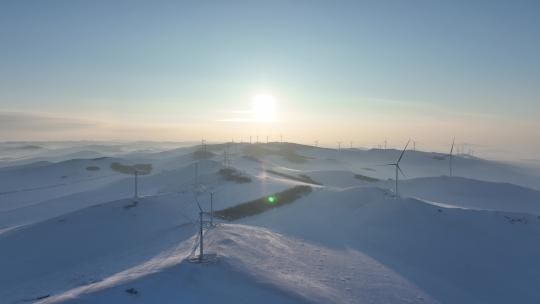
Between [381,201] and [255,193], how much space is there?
20103 millimetres

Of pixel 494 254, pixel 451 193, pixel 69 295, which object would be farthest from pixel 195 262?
pixel 451 193

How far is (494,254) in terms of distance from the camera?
144 feet

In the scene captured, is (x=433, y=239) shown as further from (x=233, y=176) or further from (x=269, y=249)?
(x=233, y=176)

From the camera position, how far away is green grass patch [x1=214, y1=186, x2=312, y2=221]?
55656 millimetres

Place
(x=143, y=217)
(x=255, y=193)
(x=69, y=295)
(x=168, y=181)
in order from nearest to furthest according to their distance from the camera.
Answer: (x=69, y=295), (x=143, y=217), (x=255, y=193), (x=168, y=181)

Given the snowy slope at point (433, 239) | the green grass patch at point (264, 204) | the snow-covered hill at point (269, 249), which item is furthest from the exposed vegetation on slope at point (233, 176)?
the snowy slope at point (433, 239)

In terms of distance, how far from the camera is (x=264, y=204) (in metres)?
59.9

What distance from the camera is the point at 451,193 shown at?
90188 millimetres

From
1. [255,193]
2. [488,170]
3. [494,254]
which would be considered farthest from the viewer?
[488,170]

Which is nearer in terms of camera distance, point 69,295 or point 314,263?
point 69,295

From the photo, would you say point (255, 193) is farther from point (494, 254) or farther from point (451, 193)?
point (451, 193)

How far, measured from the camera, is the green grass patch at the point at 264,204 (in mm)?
55656

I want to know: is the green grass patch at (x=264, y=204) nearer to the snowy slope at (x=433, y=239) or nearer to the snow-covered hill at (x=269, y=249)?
the snow-covered hill at (x=269, y=249)

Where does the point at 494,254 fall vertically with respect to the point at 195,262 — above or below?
below
